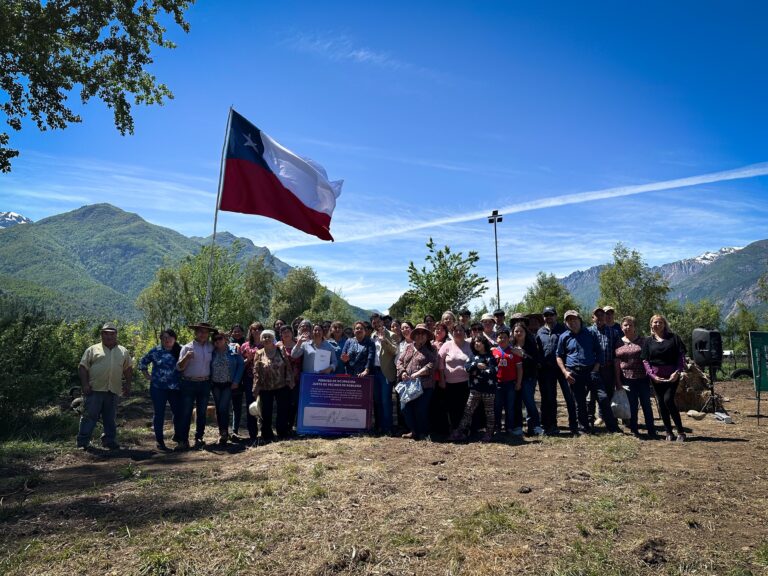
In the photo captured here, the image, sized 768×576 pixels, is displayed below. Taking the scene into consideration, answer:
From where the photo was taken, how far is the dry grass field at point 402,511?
12.3ft

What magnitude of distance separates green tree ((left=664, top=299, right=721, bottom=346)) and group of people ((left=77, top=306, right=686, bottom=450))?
44.5 metres

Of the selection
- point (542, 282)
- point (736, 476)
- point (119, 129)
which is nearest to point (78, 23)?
point (119, 129)

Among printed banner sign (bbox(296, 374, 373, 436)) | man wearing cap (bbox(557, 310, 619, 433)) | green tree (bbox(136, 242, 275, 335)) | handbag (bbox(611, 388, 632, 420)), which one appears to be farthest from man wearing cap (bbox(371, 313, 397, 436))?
green tree (bbox(136, 242, 275, 335))

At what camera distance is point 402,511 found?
187 inches

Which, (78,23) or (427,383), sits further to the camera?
(78,23)

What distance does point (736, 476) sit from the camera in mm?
5609

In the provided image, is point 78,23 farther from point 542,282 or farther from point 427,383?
point 542,282

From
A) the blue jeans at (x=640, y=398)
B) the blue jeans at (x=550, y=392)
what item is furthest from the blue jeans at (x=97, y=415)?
the blue jeans at (x=640, y=398)

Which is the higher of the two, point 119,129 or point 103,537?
point 119,129

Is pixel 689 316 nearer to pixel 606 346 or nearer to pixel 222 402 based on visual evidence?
pixel 606 346

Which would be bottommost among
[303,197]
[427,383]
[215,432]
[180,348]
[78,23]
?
[215,432]

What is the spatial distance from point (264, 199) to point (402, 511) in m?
8.22

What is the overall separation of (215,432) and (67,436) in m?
2.64

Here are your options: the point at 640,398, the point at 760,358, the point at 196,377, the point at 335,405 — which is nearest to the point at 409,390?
the point at 335,405
